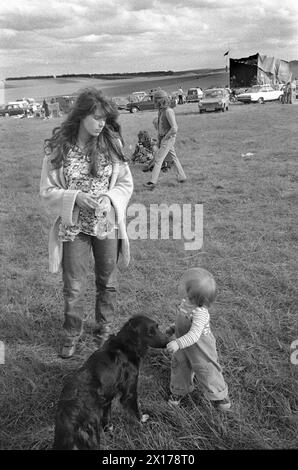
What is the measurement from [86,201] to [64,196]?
16 cm

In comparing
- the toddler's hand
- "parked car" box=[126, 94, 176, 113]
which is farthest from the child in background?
"parked car" box=[126, 94, 176, 113]

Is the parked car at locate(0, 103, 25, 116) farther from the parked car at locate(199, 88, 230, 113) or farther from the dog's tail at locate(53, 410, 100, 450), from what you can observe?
the dog's tail at locate(53, 410, 100, 450)

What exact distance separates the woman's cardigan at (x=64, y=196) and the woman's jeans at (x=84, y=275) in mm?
85

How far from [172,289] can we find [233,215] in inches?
107

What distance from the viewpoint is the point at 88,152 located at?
3162mm

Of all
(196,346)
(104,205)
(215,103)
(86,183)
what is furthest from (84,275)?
(215,103)

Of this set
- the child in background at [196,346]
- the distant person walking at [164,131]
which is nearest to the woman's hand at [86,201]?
the child in background at [196,346]

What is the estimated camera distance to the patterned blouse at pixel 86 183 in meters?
3.16

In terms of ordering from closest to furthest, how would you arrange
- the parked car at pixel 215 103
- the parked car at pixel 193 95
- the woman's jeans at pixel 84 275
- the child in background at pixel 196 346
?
the child in background at pixel 196 346
the woman's jeans at pixel 84 275
the parked car at pixel 215 103
the parked car at pixel 193 95

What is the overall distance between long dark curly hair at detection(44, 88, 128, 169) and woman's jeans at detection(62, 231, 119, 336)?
595mm

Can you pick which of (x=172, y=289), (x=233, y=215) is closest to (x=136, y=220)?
(x=233, y=215)

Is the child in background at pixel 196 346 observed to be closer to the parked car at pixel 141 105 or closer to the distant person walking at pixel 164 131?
the distant person walking at pixel 164 131
